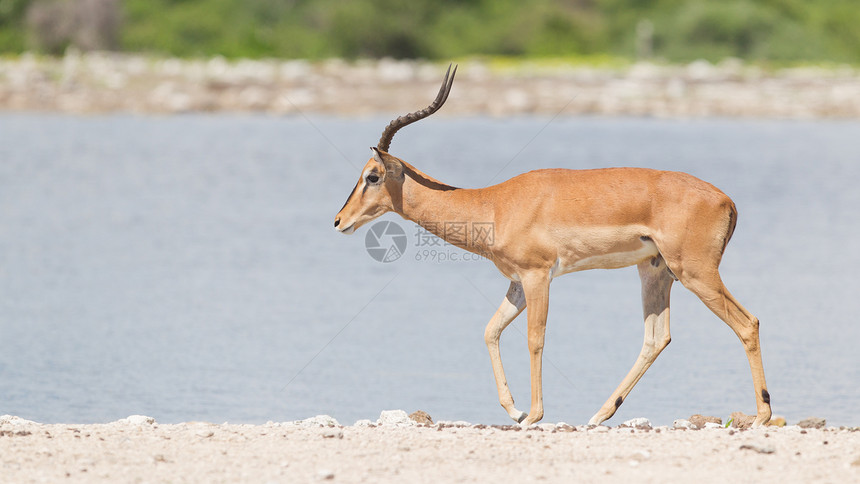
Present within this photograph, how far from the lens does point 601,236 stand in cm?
866

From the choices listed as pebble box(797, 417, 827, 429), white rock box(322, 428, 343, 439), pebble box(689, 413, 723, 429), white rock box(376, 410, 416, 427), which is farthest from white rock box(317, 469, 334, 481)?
pebble box(797, 417, 827, 429)

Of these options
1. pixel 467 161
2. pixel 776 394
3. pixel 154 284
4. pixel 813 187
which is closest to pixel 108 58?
pixel 467 161

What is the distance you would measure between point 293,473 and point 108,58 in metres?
48.2

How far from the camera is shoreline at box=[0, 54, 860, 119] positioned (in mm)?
43188

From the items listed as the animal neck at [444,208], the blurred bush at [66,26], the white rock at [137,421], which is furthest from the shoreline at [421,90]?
the white rock at [137,421]

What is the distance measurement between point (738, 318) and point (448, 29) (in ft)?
185

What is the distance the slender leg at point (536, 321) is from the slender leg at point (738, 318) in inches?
40.9

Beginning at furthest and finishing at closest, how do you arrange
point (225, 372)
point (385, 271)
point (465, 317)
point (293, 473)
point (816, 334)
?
point (385, 271) → point (465, 317) → point (816, 334) → point (225, 372) → point (293, 473)

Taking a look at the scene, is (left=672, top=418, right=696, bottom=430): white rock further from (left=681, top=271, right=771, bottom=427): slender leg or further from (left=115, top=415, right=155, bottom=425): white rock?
(left=115, top=415, right=155, bottom=425): white rock

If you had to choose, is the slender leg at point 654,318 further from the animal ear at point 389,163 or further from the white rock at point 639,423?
the animal ear at point 389,163

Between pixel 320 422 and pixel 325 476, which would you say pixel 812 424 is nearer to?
pixel 320 422

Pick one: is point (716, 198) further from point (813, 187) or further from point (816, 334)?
point (813, 187)

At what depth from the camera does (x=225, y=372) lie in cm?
1193

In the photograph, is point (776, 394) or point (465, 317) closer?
point (776, 394)
